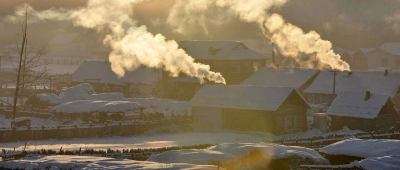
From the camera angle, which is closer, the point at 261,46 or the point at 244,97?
the point at 244,97

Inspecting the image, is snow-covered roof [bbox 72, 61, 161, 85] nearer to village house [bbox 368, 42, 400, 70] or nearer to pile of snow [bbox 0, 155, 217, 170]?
pile of snow [bbox 0, 155, 217, 170]

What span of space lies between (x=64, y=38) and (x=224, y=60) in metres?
70.5

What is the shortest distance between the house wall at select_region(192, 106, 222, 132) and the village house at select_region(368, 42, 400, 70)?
6875 centimetres

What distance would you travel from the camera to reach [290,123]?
150 feet

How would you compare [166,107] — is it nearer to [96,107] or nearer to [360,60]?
[96,107]

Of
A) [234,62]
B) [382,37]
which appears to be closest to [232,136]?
[234,62]

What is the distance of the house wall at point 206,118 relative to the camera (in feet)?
153

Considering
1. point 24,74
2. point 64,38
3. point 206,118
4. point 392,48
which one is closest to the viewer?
point 206,118

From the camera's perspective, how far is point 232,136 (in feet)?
139

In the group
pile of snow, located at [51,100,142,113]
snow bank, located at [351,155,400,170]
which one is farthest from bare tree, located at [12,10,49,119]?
snow bank, located at [351,155,400,170]

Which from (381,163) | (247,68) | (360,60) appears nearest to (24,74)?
(247,68)

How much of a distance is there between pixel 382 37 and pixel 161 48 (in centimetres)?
9053

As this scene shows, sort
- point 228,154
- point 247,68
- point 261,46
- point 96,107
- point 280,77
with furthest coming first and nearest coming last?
point 261,46 → point 247,68 → point 280,77 → point 96,107 → point 228,154

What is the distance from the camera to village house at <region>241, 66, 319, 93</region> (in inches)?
2638
